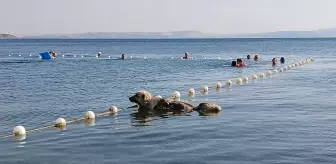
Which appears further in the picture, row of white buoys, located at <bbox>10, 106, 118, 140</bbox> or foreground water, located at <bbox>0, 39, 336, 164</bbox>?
row of white buoys, located at <bbox>10, 106, 118, 140</bbox>

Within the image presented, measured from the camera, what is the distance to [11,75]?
4741 cm

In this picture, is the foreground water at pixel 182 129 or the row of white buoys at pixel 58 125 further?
the row of white buoys at pixel 58 125

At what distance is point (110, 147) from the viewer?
646 inches

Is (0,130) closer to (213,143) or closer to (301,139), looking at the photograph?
(213,143)

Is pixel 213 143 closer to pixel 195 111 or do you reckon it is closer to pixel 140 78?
pixel 195 111

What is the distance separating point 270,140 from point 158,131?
442 centimetres

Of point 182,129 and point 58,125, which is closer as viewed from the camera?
point 182,129

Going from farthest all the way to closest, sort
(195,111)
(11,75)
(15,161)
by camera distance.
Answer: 1. (11,75)
2. (195,111)
3. (15,161)

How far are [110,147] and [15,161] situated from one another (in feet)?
10.3

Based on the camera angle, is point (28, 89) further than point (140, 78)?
No

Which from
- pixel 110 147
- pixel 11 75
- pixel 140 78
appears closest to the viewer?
pixel 110 147

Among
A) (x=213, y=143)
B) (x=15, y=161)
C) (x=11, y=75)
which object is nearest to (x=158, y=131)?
(x=213, y=143)

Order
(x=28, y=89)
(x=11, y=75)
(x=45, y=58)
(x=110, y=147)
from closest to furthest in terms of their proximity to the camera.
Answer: (x=110, y=147) → (x=28, y=89) → (x=11, y=75) → (x=45, y=58)

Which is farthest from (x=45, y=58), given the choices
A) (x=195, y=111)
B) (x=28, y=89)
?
(x=195, y=111)
